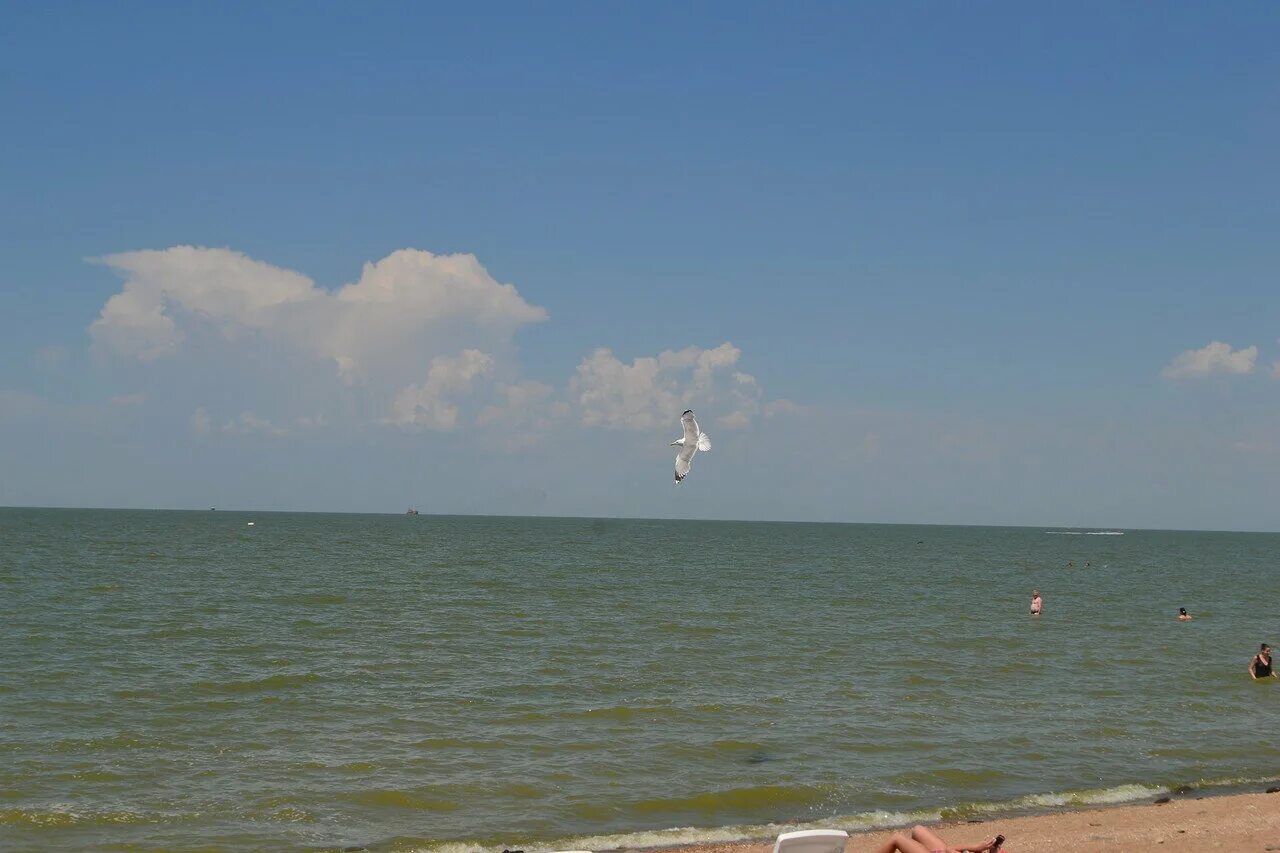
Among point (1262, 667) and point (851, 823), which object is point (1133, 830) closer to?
point (851, 823)

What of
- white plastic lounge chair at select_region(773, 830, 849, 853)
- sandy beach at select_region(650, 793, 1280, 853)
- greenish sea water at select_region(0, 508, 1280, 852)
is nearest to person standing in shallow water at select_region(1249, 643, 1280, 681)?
greenish sea water at select_region(0, 508, 1280, 852)

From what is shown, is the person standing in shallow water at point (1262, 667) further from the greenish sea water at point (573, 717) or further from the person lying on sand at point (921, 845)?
the person lying on sand at point (921, 845)

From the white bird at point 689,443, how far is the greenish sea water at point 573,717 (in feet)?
17.5

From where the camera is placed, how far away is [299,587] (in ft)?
184

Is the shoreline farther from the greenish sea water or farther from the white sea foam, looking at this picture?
the greenish sea water

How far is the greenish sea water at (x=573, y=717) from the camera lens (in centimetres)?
1617

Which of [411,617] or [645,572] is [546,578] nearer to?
[645,572]

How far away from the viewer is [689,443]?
18.8 metres

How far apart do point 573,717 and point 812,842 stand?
41.0 ft

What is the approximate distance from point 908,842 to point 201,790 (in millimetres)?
11447

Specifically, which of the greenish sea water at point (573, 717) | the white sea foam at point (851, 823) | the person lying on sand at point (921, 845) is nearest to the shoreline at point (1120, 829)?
the white sea foam at point (851, 823)

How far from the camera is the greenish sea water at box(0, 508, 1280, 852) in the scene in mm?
16172

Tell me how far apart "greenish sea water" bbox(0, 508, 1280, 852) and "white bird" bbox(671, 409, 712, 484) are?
17.5 ft

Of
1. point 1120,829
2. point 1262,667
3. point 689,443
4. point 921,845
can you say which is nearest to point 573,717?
point 689,443
